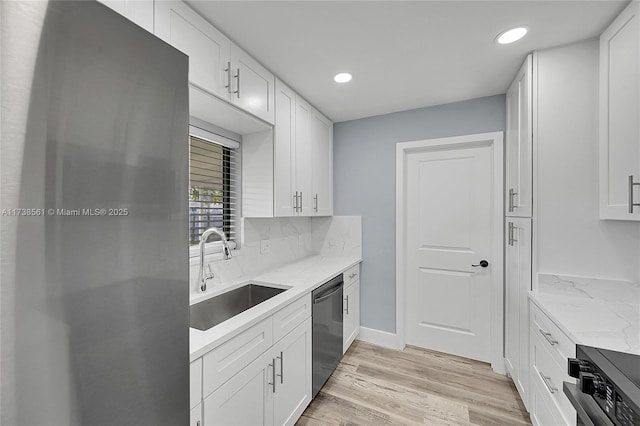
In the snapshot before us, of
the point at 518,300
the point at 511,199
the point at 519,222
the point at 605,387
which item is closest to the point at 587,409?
the point at 605,387

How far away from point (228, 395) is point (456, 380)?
1954 mm

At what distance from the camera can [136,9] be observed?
108 cm

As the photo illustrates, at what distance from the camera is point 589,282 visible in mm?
1600

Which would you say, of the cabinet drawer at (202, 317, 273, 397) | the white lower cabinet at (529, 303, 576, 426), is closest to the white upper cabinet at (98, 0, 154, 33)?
the cabinet drawer at (202, 317, 273, 397)

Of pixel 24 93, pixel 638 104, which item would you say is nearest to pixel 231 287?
pixel 24 93

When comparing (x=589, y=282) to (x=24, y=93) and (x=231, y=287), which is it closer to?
(x=231, y=287)

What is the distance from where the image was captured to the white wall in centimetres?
157

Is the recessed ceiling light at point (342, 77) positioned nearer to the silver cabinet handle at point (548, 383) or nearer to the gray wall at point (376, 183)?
the gray wall at point (376, 183)

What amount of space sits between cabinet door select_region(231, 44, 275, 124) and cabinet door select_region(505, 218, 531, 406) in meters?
1.94

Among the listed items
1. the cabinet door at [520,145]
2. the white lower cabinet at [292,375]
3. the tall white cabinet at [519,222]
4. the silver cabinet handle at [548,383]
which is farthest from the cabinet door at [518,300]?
the white lower cabinet at [292,375]

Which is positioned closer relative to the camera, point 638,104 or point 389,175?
point 638,104

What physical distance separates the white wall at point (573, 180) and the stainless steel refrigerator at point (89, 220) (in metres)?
2.04

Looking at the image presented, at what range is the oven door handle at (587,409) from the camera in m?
0.88

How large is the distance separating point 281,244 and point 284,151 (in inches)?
36.7
